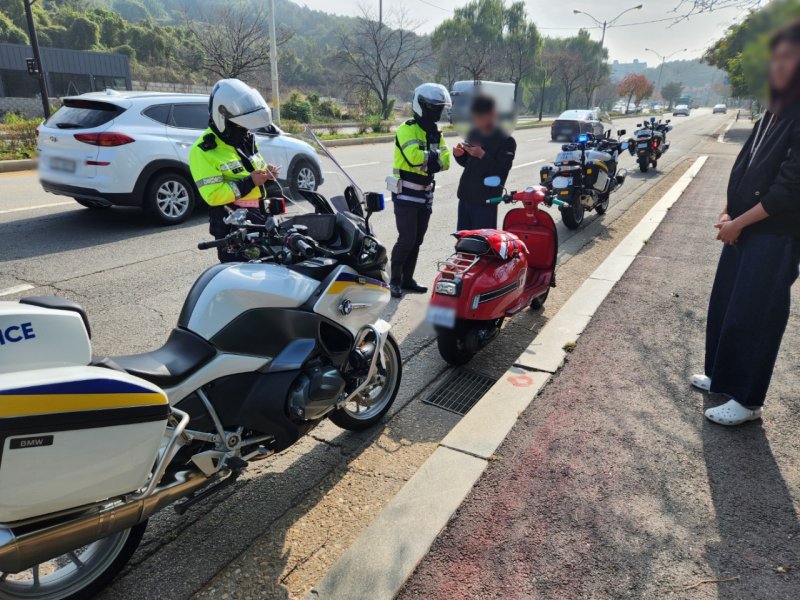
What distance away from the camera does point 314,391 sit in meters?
2.52

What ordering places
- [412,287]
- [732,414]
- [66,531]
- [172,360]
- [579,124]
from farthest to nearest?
[579,124] < [412,287] < [732,414] < [172,360] < [66,531]

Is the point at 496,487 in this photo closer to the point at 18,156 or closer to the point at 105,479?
the point at 105,479

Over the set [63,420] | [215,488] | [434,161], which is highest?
[434,161]

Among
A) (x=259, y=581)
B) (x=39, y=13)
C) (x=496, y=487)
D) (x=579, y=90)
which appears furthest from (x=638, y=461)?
(x=39, y=13)

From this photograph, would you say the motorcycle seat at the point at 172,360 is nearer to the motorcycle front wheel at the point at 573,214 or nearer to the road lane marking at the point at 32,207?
the motorcycle front wheel at the point at 573,214

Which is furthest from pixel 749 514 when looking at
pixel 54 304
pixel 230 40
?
pixel 230 40

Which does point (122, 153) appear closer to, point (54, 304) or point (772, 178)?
point (54, 304)

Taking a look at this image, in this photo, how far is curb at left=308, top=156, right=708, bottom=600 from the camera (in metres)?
2.21

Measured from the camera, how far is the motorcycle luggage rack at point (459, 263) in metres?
3.73

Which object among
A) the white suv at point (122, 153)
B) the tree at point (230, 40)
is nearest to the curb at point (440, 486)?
the white suv at point (122, 153)

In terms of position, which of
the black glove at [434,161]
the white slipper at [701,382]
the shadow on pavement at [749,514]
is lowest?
the shadow on pavement at [749,514]

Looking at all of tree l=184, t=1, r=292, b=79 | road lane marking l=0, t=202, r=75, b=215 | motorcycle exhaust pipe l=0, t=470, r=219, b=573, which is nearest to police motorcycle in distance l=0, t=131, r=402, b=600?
motorcycle exhaust pipe l=0, t=470, r=219, b=573

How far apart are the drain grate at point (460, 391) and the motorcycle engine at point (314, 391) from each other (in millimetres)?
1224

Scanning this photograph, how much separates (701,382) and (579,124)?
7479 millimetres
